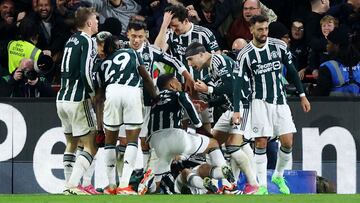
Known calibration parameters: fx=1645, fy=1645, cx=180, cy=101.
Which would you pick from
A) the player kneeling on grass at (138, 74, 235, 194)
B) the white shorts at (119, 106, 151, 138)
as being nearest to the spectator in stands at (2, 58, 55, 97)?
the white shorts at (119, 106, 151, 138)

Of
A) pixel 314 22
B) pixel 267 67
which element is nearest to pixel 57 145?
pixel 267 67

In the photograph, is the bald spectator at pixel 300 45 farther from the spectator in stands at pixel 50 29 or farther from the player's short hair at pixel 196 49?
the spectator in stands at pixel 50 29

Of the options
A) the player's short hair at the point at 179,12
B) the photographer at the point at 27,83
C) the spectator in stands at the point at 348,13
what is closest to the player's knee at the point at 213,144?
the player's short hair at the point at 179,12

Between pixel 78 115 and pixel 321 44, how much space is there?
424 centimetres

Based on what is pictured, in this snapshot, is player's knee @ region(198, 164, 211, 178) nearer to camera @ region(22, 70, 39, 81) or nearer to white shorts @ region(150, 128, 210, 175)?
white shorts @ region(150, 128, 210, 175)

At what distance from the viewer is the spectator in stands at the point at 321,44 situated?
22609mm

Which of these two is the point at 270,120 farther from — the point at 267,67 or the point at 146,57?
the point at 146,57

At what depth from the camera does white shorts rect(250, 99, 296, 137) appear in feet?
66.7

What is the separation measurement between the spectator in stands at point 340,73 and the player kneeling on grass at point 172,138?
2.21 metres

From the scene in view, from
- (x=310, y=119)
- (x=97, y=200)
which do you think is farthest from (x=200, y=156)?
(x=97, y=200)

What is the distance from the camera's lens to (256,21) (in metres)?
20.1

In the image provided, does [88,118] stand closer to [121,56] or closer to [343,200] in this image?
[121,56]

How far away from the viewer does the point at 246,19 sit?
2294 cm

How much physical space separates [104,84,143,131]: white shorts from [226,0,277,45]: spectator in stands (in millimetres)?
3494
